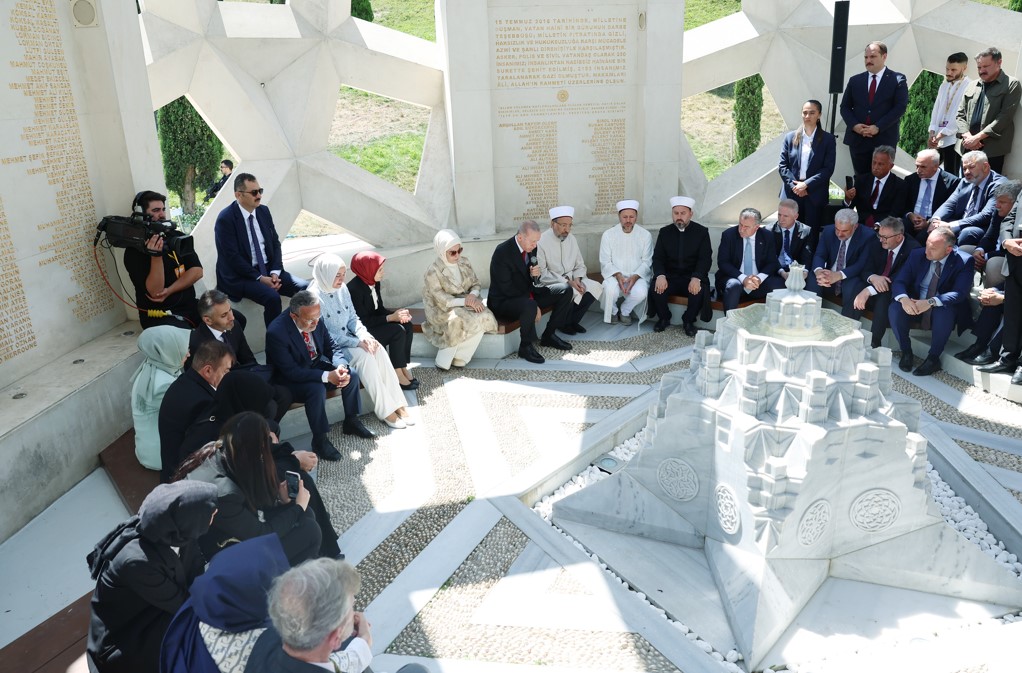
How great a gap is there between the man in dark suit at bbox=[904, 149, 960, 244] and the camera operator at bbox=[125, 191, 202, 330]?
5859 mm

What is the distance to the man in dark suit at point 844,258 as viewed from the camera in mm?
6570

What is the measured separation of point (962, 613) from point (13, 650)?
433 cm

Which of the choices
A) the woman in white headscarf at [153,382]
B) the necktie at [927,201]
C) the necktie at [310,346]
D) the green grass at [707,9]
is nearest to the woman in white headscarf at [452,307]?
the necktie at [310,346]

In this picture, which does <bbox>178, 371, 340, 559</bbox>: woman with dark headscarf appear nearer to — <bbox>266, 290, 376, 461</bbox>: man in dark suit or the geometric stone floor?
the geometric stone floor

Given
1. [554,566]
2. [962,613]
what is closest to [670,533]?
[554,566]

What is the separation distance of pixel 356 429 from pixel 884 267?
448 cm

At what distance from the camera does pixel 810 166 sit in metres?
7.53

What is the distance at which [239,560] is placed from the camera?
Result: 237cm

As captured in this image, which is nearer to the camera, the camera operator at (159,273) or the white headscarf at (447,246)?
the camera operator at (159,273)

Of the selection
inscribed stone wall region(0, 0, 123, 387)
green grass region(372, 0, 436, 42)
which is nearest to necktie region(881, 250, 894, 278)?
inscribed stone wall region(0, 0, 123, 387)

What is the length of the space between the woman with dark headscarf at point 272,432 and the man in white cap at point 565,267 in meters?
3.62

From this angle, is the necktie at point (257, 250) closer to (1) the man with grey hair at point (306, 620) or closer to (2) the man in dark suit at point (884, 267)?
(1) the man with grey hair at point (306, 620)

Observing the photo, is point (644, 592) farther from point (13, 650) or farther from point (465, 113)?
point (465, 113)

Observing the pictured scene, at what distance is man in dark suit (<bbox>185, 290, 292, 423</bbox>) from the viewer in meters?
4.58
